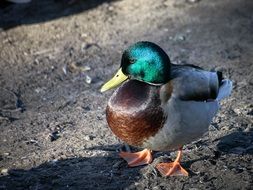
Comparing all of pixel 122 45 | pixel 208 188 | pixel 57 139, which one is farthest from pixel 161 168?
pixel 122 45

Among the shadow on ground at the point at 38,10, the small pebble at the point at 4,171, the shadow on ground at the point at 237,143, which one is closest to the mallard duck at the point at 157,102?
the shadow on ground at the point at 237,143

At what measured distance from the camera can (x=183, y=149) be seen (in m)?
4.59

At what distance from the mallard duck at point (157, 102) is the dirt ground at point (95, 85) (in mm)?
408

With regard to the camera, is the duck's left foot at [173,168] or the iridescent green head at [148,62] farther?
the duck's left foot at [173,168]

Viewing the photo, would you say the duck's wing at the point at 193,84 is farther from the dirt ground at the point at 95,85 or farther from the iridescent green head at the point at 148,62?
the dirt ground at the point at 95,85

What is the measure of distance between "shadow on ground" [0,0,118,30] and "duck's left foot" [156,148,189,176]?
3.37m

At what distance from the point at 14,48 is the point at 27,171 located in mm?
2434

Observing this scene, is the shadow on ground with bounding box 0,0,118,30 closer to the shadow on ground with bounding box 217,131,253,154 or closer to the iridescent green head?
the iridescent green head

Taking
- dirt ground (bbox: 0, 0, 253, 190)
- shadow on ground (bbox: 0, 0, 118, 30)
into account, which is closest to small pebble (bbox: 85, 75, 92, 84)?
dirt ground (bbox: 0, 0, 253, 190)

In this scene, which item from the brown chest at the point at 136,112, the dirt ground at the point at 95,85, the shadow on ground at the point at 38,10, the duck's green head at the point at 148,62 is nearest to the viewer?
the brown chest at the point at 136,112

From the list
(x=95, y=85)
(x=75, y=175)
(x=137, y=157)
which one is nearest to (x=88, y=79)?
(x=95, y=85)

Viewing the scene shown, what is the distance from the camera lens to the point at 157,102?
3.89 m

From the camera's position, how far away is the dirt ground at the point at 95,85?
14.0 feet

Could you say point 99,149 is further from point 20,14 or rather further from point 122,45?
point 20,14
